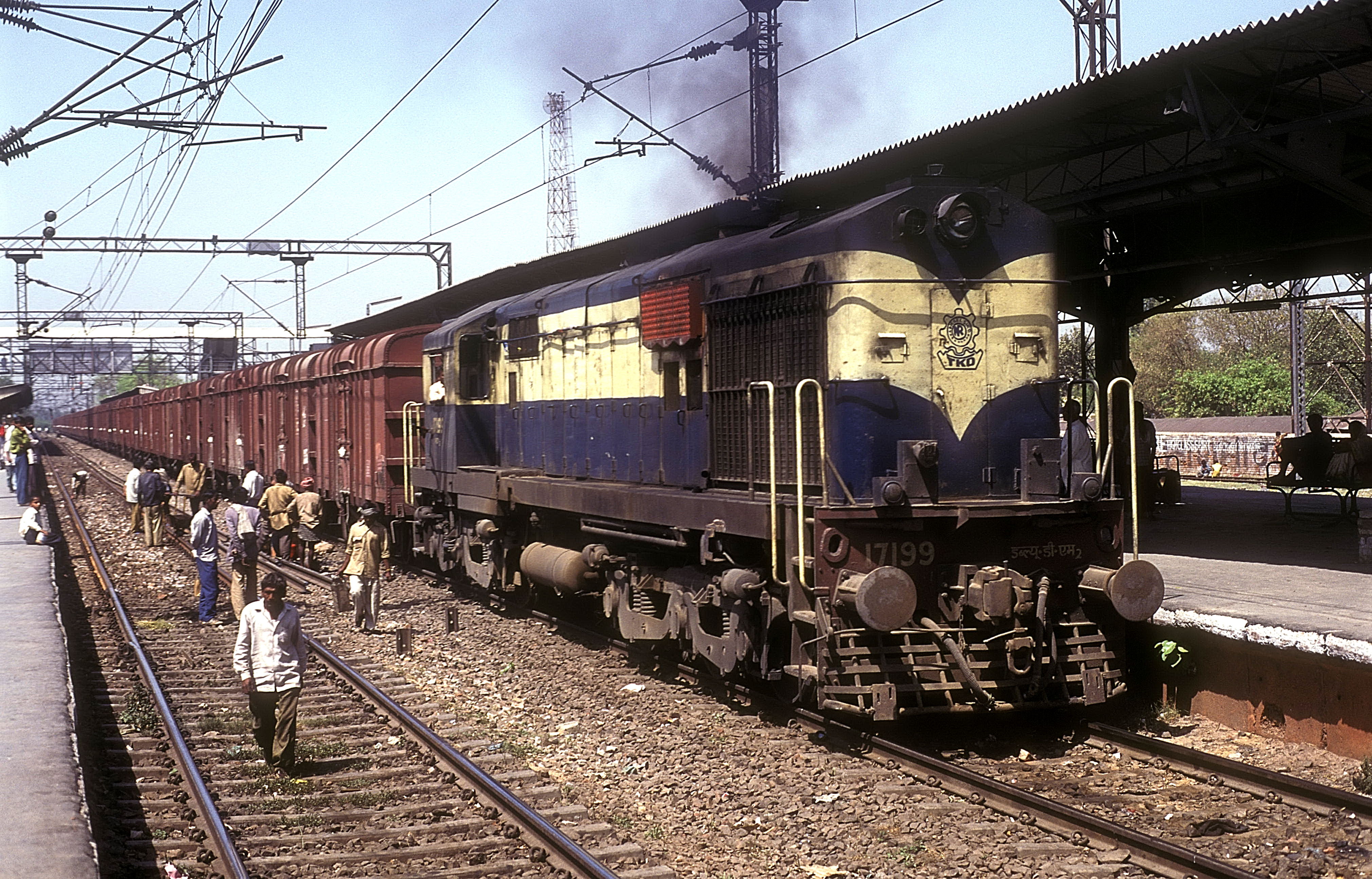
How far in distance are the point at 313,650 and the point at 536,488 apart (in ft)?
9.48

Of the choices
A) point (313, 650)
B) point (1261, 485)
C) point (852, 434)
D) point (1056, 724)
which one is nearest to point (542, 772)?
point (852, 434)

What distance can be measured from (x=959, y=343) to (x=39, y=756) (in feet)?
21.2

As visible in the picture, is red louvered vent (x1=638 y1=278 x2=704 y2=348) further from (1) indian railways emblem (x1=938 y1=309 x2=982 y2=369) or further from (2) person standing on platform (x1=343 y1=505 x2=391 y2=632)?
(2) person standing on platform (x1=343 y1=505 x2=391 y2=632)

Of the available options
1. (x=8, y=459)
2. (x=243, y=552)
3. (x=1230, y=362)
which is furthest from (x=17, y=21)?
(x=1230, y=362)

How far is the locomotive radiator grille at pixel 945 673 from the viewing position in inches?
313

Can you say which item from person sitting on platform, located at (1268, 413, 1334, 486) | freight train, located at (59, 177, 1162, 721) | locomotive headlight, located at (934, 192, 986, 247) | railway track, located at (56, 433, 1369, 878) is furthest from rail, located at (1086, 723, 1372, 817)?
person sitting on platform, located at (1268, 413, 1334, 486)

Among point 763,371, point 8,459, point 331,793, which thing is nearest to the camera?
point 331,793

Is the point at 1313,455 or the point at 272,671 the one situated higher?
the point at 1313,455

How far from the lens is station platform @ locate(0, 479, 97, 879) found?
5.81 m

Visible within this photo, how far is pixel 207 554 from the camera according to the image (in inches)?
585

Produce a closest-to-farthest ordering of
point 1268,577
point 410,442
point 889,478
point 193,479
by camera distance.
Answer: point 889,478
point 1268,577
point 410,442
point 193,479

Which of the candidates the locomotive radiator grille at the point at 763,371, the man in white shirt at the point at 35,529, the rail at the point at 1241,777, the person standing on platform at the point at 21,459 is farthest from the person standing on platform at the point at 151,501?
the rail at the point at 1241,777

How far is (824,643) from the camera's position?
315 inches

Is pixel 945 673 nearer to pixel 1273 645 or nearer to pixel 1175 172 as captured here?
pixel 1273 645
